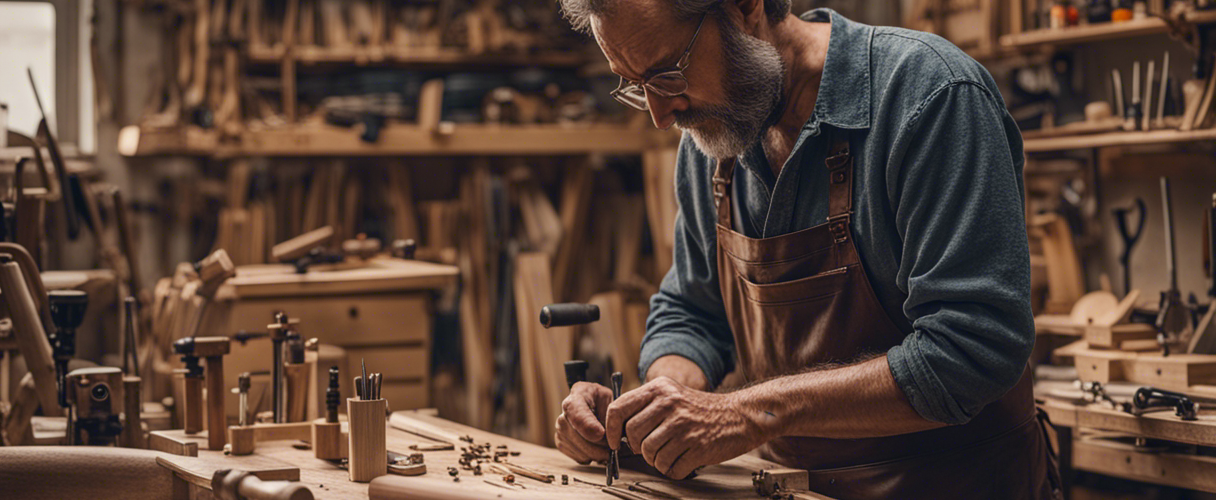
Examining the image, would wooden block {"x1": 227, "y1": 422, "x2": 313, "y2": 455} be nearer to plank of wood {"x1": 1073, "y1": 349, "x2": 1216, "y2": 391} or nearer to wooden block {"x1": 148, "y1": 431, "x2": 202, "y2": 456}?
wooden block {"x1": 148, "y1": 431, "x2": 202, "y2": 456}

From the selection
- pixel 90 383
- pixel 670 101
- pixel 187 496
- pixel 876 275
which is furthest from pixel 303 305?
pixel 876 275

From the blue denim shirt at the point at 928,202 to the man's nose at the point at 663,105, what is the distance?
20cm

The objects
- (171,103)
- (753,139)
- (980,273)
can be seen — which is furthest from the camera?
(171,103)

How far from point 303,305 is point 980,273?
8.32 feet

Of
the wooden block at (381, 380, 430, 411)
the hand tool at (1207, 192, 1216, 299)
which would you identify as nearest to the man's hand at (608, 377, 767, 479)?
the wooden block at (381, 380, 430, 411)

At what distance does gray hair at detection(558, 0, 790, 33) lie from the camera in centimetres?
211

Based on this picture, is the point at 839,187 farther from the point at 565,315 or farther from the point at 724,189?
the point at 565,315

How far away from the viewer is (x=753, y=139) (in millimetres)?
2260

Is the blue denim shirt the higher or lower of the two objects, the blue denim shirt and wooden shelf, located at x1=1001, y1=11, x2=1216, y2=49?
the lower

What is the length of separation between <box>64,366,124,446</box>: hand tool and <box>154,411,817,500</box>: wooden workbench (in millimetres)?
223

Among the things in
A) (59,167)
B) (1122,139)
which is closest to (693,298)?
(59,167)

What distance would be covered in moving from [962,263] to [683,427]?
0.55 meters

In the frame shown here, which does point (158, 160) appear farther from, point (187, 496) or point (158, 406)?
point (187, 496)

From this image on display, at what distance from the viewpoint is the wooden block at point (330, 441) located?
232 cm
